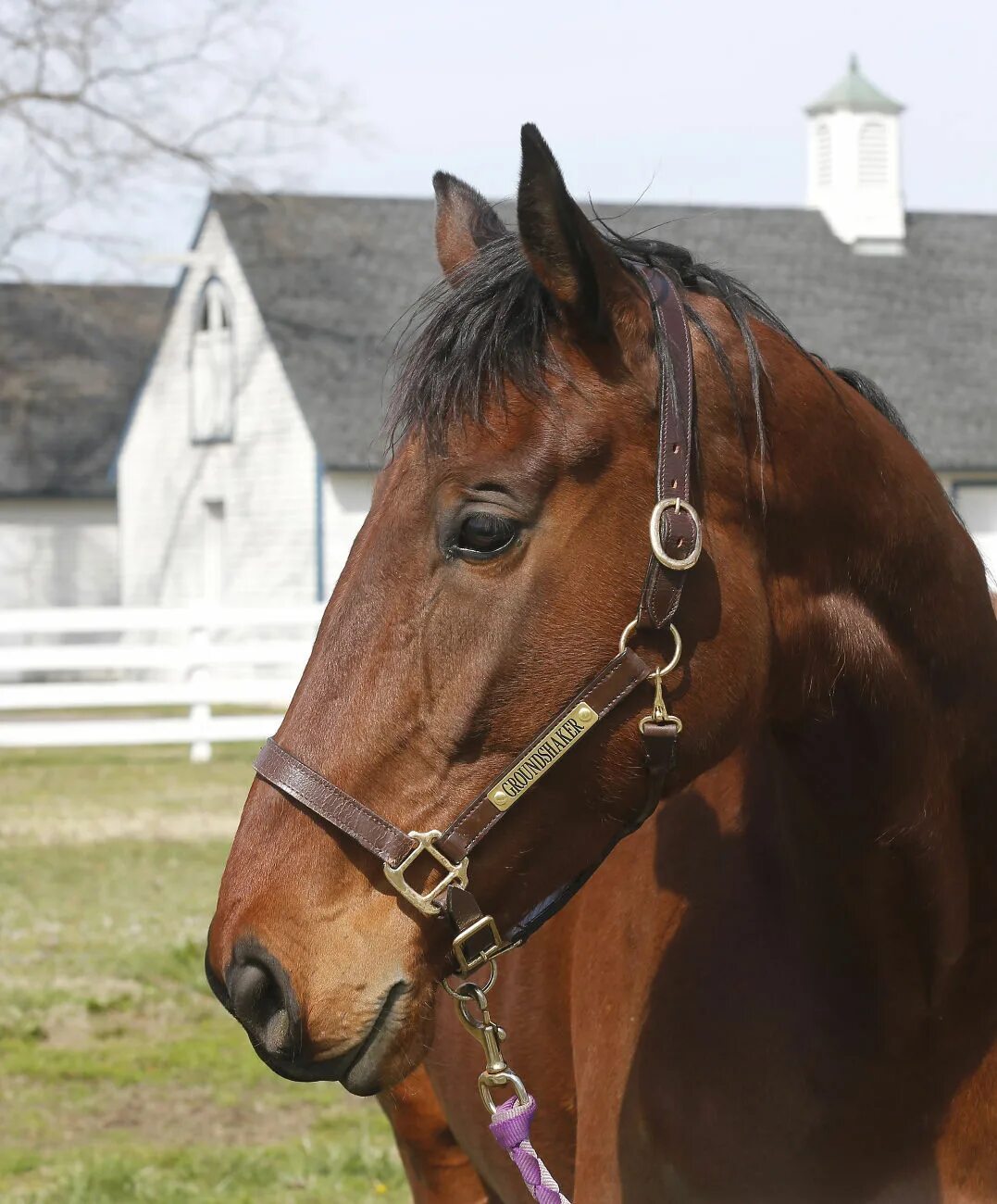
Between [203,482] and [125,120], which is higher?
[125,120]

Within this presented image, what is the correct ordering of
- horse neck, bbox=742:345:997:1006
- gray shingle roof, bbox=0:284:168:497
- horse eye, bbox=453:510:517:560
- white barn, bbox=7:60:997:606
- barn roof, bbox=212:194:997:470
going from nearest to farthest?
horse eye, bbox=453:510:517:560 < horse neck, bbox=742:345:997:1006 < white barn, bbox=7:60:997:606 < barn roof, bbox=212:194:997:470 < gray shingle roof, bbox=0:284:168:497

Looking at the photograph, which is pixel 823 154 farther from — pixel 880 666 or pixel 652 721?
pixel 652 721

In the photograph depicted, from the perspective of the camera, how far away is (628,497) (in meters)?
2.26

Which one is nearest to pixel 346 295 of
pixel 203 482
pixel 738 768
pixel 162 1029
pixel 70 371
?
pixel 203 482

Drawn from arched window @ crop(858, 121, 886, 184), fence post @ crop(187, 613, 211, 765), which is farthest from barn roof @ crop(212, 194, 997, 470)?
fence post @ crop(187, 613, 211, 765)

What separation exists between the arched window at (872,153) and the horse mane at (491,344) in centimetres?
2954

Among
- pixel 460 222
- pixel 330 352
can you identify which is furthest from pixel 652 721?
pixel 330 352

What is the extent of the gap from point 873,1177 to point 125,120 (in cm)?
2127

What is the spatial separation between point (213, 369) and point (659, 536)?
1027 inches

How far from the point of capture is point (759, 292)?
2658 centimetres

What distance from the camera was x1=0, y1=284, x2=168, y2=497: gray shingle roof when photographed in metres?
31.2

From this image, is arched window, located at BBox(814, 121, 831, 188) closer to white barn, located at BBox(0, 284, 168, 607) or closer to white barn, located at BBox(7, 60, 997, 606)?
white barn, located at BBox(7, 60, 997, 606)

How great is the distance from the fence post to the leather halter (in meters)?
13.6

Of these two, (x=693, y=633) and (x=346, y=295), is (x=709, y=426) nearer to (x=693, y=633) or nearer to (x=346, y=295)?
(x=693, y=633)
